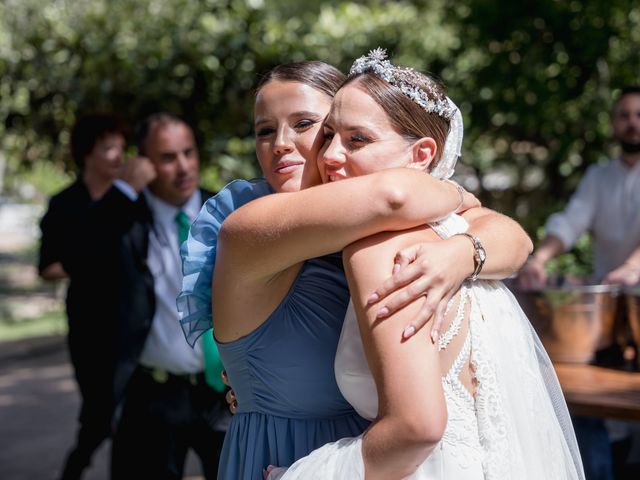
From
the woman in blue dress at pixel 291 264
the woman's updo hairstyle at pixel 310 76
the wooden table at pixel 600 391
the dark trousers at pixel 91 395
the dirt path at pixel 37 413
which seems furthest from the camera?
the dirt path at pixel 37 413

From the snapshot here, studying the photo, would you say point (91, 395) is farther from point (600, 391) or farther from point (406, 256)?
point (406, 256)

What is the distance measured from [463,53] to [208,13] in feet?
A: 6.89

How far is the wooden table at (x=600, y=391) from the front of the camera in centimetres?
282

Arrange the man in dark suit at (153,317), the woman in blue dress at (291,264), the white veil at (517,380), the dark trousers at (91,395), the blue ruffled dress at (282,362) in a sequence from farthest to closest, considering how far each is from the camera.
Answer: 1. the dark trousers at (91,395)
2. the man in dark suit at (153,317)
3. the blue ruffled dress at (282,362)
4. the white veil at (517,380)
5. the woman in blue dress at (291,264)

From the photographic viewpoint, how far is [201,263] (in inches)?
71.9

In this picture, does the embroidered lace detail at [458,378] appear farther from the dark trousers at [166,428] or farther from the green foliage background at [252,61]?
the green foliage background at [252,61]

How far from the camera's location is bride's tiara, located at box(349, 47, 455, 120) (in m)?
1.67

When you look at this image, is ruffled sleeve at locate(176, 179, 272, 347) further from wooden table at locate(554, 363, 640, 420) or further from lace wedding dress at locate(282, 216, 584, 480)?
wooden table at locate(554, 363, 640, 420)

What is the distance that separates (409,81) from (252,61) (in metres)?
4.38

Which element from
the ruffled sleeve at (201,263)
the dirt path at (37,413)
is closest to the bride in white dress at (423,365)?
the ruffled sleeve at (201,263)

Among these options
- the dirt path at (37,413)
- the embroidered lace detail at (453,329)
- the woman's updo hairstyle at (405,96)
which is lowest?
A: the dirt path at (37,413)

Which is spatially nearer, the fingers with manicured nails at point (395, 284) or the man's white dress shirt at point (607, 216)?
the fingers with manicured nails at point (395, 284)

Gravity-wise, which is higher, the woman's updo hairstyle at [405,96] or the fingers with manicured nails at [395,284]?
the woman's updo hairstyle at [405,96]

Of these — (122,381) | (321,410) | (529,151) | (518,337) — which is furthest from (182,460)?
(529,151)
